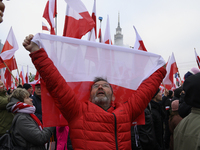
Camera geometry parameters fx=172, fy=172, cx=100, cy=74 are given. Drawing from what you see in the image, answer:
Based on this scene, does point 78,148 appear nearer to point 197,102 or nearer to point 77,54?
point 77,54

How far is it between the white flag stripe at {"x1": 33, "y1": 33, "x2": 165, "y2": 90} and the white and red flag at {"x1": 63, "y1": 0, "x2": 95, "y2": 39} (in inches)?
63.8

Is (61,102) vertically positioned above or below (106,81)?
below

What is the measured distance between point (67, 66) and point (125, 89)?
2.79ft

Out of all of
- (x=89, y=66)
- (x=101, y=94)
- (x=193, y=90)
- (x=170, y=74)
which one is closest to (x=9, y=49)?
(x=89, y=66)

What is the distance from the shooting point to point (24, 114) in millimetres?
2496

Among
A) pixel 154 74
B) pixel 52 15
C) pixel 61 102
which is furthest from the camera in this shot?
pixel 52 15

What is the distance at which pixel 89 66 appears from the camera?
7.42ft

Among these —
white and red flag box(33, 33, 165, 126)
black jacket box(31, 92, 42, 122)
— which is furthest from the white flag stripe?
black jacket box(31, 92, 42, 122)

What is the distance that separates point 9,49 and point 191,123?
6026 millimetres

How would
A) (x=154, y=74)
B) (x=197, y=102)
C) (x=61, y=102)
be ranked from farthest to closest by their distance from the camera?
(x=154, y=74) < (x=61, y=102) < (x=197, y=102)

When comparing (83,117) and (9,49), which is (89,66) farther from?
(9,49)

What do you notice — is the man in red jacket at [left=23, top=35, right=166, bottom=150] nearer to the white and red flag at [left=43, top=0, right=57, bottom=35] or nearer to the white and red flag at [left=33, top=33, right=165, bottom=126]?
the white and red flag at [left=33, top=33, right=165, bottom=126]

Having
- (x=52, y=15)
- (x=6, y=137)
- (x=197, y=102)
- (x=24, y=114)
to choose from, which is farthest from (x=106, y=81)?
(x=52, y=15)

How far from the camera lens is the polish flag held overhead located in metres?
5.76
